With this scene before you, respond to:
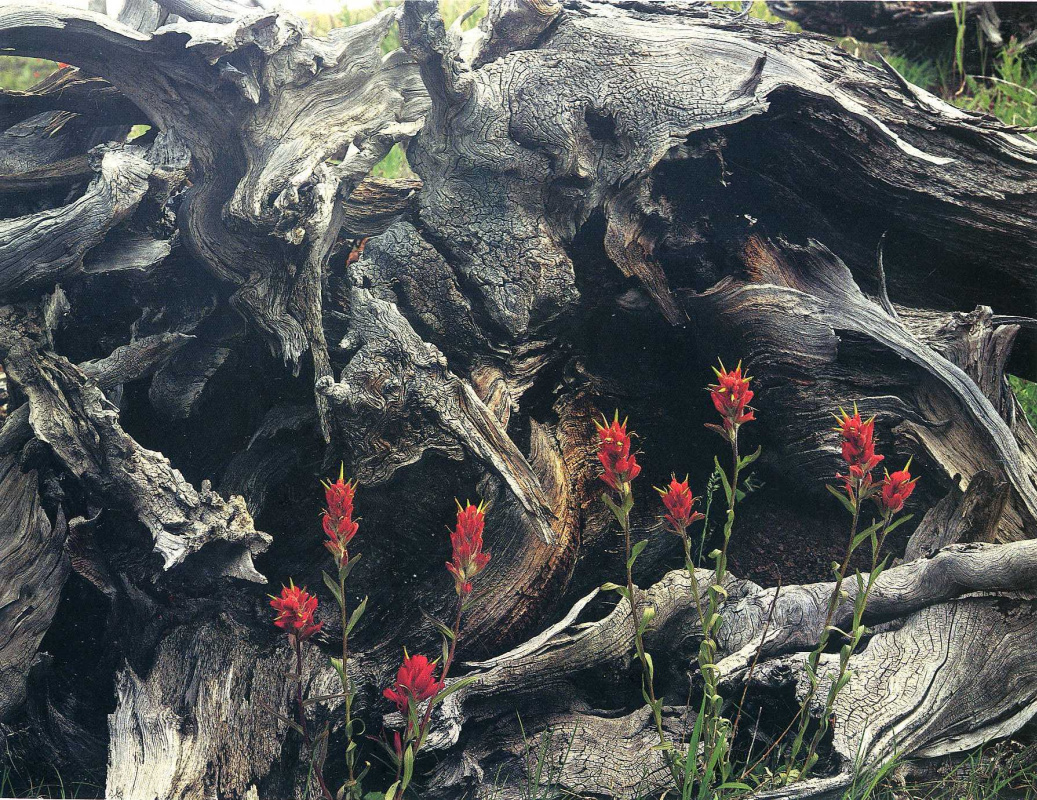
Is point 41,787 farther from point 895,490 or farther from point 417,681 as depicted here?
point 895,490

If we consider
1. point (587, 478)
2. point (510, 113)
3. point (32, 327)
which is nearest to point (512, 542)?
point (587, 478)

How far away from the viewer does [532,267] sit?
2.33 m

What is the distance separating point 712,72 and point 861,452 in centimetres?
143

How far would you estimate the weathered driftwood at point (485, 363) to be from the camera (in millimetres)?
2094

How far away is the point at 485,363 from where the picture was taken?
2283 mm

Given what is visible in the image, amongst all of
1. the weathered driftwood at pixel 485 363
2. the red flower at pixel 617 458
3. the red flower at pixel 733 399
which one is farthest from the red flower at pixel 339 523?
the red flower at pixel 733 399

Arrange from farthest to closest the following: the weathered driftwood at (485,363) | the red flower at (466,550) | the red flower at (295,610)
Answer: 1. the weathered driftwood at (485,363)
2. the red flower at (295,610)
3. the red flower at (466,550)

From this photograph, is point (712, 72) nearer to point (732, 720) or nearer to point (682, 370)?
point (682, 370)

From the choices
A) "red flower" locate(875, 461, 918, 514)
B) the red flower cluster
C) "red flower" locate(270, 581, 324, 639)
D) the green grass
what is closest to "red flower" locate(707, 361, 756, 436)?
the red flower cluster

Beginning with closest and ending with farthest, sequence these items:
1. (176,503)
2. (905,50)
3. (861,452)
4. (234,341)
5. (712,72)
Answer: (861,452) → (176,503) → (234,341) → (712,72) → (905,50)

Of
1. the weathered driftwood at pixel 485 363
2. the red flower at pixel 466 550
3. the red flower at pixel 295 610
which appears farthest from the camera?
the weathered driftwood at pixel 485 363

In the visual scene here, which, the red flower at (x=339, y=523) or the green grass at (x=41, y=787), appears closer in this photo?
the red flower at (x=339, y=523)

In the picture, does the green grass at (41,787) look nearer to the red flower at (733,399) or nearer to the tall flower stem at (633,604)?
the tall flower stem at (633,604)

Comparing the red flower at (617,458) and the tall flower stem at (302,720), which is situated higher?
the red flower at (617,458)
